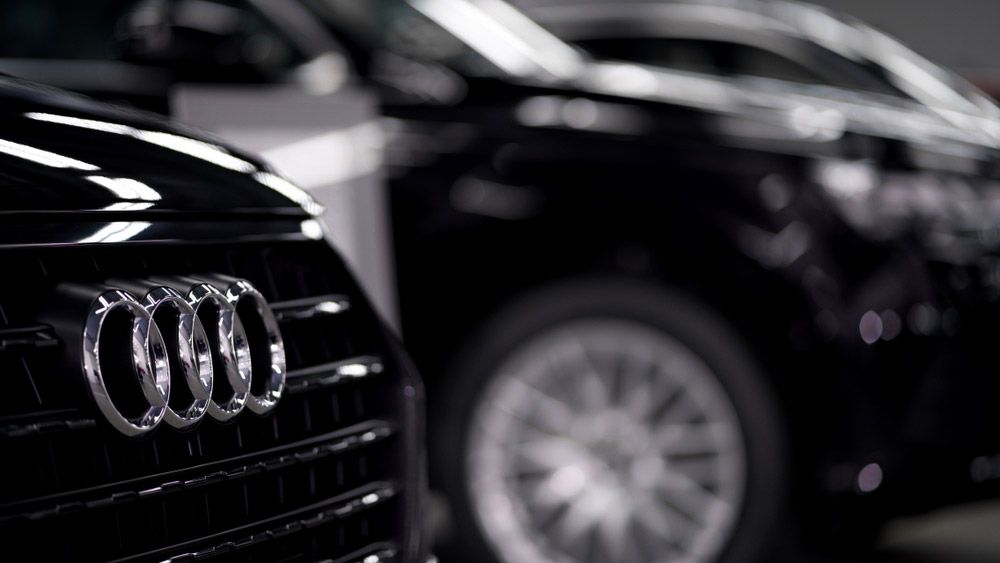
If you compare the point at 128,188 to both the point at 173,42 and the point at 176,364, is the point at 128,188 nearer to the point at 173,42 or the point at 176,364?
the point at 176,364

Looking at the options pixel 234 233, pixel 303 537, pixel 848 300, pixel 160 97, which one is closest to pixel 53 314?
pixel 234 233

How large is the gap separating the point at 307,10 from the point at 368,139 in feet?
1.39

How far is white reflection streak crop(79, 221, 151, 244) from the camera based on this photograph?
1543mm

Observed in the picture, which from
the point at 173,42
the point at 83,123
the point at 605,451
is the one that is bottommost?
the point at 605,451

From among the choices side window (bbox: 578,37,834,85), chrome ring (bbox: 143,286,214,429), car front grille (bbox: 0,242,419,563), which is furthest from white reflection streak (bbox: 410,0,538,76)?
chrome ring (bbox: 143,286,214,429)

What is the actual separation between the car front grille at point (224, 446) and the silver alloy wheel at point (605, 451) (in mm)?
1702

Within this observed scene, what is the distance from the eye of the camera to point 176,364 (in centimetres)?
153

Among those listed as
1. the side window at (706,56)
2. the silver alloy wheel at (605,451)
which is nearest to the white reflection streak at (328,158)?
the silver alloy wheel at (605,451)

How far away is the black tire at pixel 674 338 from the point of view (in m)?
3.65

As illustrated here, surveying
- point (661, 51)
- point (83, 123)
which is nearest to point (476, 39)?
point (83, 123)

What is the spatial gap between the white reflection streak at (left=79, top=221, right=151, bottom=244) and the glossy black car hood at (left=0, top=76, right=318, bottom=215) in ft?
0.05

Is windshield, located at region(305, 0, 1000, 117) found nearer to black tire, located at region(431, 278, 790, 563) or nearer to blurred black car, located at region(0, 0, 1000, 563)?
blurred black car, located at region(0, 0, 1000, 563)

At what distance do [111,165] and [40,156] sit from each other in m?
0.09

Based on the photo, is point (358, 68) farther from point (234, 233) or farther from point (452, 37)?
point (234, 233)
